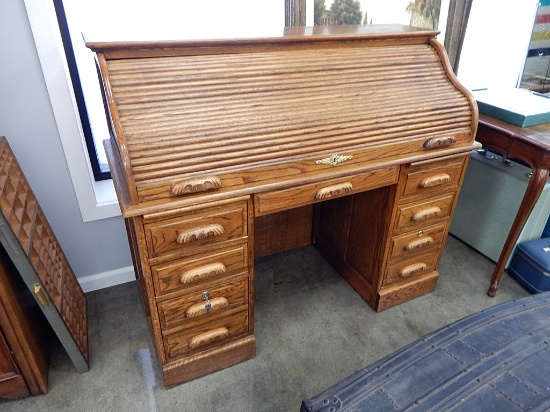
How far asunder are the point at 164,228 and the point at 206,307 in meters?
0.39

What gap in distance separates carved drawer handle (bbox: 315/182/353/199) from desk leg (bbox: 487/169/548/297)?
904 mm

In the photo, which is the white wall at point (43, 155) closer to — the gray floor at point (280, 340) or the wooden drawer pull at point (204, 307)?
the gray floor at point (280, 340)

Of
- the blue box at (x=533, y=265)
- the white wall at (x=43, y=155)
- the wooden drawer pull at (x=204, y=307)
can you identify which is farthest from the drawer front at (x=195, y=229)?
the blue box at (x=533, y=265)

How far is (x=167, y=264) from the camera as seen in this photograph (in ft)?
4.39

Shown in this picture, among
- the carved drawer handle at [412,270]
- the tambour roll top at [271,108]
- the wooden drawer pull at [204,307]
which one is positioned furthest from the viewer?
the carved drawer handle at [412,270]

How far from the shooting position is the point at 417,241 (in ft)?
6.15

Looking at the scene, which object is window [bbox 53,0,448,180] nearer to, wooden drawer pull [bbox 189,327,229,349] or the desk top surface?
the desk top surface

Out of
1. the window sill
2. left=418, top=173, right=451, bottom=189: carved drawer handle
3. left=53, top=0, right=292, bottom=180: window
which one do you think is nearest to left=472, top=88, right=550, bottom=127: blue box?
left=418, top=173, right=451, bottom=189: carved drawer handle

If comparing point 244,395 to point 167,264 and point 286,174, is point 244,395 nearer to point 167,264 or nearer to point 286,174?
point 167,264

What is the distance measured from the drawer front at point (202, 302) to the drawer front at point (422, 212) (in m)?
0.74

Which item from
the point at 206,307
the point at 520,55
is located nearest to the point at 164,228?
the point at 206,307

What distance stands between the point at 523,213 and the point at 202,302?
4.96 feet

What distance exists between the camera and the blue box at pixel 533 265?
79.9 inches

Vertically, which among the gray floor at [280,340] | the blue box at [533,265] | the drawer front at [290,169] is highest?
the drawer front at [290,169]
